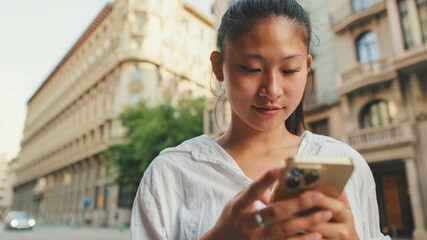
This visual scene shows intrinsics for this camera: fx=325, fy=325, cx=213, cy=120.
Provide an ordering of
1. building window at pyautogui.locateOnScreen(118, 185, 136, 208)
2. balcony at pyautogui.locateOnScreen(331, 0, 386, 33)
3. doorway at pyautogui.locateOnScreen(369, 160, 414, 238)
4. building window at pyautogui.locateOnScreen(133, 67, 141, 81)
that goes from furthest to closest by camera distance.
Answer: building window at pyautogui.locateOnScreen(133, 67, 141, 81) < building window at pyautogui.locateOnScreen(118, 185, 136, 208) < balcony at pyautogui.locateOnScreen(331, 0, 386, 33) < doorway at pyautogui.locateOnScreen(369, 160, 414, 238)

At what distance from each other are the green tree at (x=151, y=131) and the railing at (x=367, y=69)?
10.6 metres

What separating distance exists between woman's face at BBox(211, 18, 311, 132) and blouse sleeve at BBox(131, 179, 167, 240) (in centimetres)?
49

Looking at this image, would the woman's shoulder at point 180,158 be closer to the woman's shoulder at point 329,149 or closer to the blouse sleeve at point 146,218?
the blouse sleeve at point 146,218

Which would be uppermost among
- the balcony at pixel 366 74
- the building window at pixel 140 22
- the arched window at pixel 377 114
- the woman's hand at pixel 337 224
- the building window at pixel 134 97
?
the building window at pixel 140 22

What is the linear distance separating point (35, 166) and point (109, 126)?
33371 millimetres

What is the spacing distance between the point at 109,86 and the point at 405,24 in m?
29.7

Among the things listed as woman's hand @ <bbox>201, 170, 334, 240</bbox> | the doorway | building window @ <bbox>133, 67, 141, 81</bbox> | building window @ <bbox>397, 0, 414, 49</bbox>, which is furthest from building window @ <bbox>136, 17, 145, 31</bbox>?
woman's hand @ <bbox>201, 170, 334, 240</bbox>

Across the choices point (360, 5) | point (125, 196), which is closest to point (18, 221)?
point (125, 196)

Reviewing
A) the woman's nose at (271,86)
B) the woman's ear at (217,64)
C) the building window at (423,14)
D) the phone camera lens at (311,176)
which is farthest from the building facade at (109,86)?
the phone camera lens at (311,176)

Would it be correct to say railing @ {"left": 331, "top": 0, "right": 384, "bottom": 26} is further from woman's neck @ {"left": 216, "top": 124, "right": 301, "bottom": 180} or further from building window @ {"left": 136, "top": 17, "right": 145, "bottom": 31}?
building window @ {"left": 136, "top": 17, "right": 145, "bottom": 31}

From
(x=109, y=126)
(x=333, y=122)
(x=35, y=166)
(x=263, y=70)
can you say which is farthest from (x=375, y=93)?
(x=35, y=166)

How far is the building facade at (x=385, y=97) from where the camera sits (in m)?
12.7

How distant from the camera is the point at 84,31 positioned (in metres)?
44.4

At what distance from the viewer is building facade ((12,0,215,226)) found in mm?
32594
